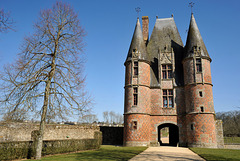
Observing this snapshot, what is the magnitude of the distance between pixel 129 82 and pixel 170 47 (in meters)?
6.58

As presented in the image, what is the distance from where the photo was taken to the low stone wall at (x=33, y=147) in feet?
32.1

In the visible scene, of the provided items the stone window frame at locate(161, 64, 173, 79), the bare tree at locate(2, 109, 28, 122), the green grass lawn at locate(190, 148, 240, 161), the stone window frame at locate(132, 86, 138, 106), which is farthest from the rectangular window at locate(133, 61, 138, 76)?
the bare tree at locate(2, 109, 28, 122)

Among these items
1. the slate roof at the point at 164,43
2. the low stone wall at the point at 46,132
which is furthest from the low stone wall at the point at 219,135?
the low stone wall at the point at 46,132

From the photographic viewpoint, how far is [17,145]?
1036 centimetres

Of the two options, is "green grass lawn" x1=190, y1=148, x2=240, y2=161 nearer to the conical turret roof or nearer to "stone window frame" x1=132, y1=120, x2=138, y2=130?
"stone window frame" x1=132, y1=120, x2=138, y2=130

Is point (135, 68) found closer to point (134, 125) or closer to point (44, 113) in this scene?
point (134, 125)

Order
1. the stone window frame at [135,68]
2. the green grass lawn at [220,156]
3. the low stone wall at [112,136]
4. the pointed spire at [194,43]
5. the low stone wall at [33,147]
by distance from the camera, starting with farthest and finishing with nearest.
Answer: the low stone wall at [112,136] → the stone window frame at [135,68] → the pointed spire at [194,43] → the green grass lawn at [220,156] → the low stone wall at [33,147]

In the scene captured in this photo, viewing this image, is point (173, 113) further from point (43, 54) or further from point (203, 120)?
point (43, 54)

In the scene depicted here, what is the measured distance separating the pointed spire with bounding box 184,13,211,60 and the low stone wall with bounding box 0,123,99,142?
549 inches

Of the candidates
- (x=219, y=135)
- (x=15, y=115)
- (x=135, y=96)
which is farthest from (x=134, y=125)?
(x=15, y=115)

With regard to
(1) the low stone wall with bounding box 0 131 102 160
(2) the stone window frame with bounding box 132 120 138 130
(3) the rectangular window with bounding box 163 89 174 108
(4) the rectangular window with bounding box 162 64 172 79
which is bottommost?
(1) the low stone wall with bounding box 0 131 102 160

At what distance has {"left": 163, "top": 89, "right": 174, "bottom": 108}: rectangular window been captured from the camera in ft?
67.9

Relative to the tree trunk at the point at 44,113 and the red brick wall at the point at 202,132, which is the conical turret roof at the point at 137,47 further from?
the tree trunk at the point at 44,113

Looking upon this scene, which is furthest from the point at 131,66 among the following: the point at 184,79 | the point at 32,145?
the point at 32,145
